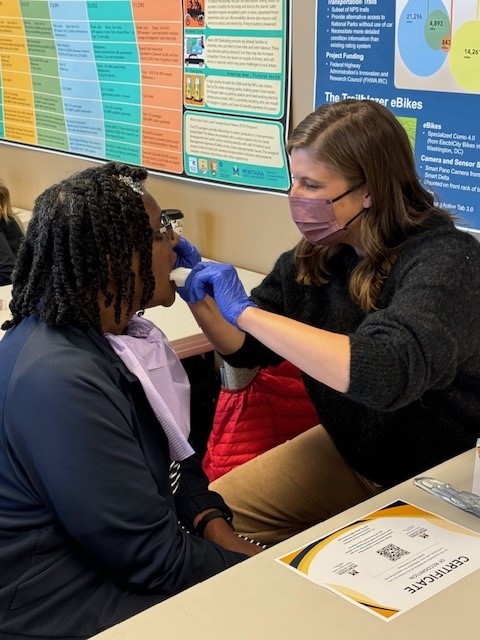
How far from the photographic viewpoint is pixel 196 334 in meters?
2.22

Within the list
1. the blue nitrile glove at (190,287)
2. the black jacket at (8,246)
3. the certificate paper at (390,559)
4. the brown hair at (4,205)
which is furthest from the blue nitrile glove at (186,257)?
the brown hair at (4,205)

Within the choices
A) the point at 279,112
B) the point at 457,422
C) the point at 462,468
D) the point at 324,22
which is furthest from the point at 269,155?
the point at 462,468

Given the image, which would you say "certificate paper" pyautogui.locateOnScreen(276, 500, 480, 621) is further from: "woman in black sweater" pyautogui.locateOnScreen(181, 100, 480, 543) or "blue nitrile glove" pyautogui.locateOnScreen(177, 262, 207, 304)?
"blue nitrile glove" pyautogui.locateOnScreen(177, 262, 207, 304)

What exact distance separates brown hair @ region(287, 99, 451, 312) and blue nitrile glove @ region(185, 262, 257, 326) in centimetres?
26

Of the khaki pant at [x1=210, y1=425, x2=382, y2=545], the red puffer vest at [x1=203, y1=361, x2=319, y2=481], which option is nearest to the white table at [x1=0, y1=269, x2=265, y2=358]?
the red puffer vest at [x1=203, y1=361, x2=319, y2=481]

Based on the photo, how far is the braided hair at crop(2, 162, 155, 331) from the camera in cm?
128

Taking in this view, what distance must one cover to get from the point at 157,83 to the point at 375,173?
144cm

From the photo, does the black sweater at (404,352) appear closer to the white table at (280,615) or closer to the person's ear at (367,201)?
the person's ear at (367,201)

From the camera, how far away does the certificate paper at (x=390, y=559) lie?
1080 mm

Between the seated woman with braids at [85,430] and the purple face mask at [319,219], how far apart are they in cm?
41

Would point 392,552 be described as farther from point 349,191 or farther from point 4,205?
point 4,205

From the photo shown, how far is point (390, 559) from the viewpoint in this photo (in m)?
1.15

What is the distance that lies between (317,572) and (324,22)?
160 centimetres

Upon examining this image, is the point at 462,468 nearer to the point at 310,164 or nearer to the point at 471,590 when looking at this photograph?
the point at 471,590
